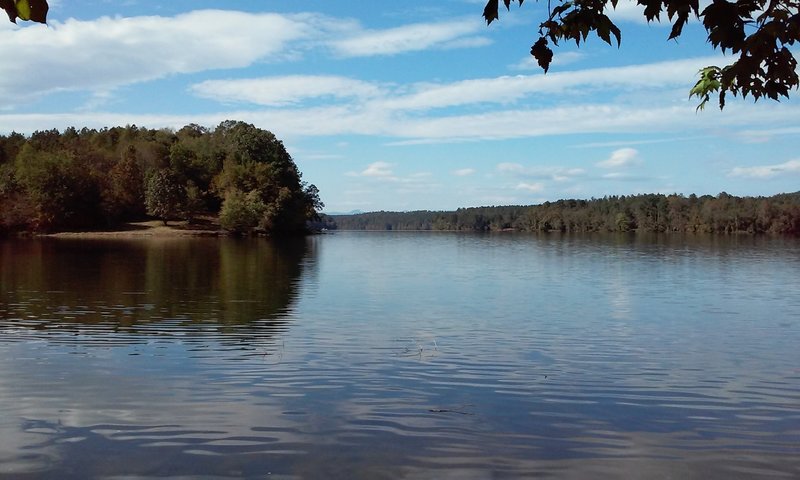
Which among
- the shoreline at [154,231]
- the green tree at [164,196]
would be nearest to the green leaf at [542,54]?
the shoreline at [154,231]

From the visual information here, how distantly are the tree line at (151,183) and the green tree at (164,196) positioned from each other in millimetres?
171

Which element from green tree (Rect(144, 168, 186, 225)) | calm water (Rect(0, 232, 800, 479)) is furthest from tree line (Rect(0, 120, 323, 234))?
calm water (Rect(0, 232, 800, 479))

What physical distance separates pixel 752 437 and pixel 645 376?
452 centimetres

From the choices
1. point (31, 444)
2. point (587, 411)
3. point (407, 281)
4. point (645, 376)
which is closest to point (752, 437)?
point (587, 411)

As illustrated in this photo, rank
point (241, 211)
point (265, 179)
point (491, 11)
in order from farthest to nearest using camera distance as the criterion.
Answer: point (265, 179), point (241, 211), point (491, 11)

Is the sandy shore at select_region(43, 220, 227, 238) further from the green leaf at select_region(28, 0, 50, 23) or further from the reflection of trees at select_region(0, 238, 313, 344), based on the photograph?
the green leaf at select_region(28, 0, 50, 23)

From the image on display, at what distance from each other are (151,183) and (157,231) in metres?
10.5

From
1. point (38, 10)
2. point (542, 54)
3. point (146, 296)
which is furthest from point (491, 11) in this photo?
point (146, 296)

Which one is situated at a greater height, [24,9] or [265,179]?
[265,179]

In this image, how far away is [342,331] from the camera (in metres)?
21.2

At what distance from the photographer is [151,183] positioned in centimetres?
11888

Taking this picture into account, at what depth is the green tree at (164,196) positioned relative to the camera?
386ft

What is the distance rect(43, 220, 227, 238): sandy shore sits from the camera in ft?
360

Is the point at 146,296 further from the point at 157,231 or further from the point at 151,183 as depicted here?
the point at 151,183
